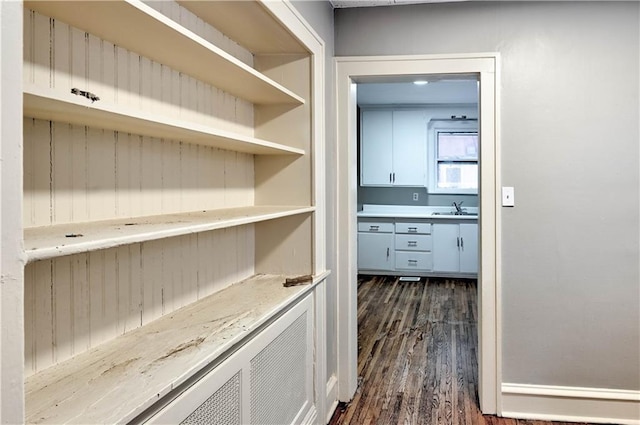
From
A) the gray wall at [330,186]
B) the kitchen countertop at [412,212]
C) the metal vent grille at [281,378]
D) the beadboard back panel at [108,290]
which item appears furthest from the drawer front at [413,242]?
the beadboard back panel at [108,290]

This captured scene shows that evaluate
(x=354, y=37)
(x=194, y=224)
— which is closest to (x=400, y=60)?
(x=354, y=37)

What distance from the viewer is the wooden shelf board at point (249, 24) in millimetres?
1686

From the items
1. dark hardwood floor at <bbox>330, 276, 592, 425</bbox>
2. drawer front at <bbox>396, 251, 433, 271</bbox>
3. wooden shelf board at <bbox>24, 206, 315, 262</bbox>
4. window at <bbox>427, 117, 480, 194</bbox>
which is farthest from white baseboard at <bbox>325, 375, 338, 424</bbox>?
window at <bbox>427, 117, 480, 194</bbox>

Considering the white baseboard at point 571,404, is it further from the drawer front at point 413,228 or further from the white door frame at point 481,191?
the drawer front at point 413,228

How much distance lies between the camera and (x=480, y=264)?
2814mm

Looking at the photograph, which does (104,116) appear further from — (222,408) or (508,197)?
(508,197)

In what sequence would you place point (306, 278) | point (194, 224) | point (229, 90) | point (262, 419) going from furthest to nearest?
point (306, 278)
point (229, 90)
point (262, 419)
point (194, 224)

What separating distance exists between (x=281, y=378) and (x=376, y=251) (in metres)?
4.90

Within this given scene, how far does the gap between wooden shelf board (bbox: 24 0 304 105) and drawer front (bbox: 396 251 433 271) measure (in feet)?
16.6

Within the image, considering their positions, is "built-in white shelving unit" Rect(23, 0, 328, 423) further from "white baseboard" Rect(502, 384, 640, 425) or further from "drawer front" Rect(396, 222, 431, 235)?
"drawer front" Rect(396, 222, 431, 235)

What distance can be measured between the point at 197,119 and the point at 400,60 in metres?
1.45

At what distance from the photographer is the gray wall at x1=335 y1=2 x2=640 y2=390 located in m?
2.67

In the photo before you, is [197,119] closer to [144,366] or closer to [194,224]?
[194,224]

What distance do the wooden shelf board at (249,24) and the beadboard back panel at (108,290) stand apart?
31.6 inches
